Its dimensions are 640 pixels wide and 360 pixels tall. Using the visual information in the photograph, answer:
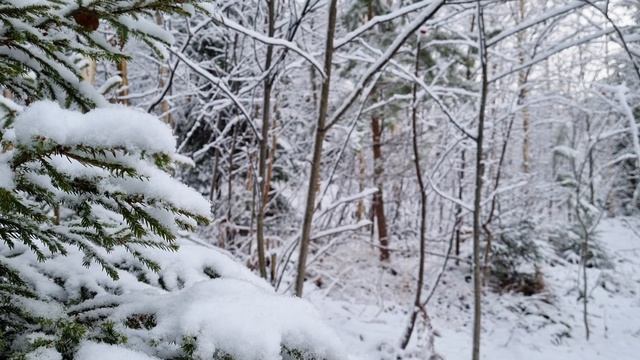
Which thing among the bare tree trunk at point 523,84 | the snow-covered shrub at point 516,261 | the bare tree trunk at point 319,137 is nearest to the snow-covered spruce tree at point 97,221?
the bare tree trunk at point 319,137

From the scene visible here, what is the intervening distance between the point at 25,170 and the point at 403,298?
7.46 meters

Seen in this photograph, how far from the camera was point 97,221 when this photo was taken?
0.87m

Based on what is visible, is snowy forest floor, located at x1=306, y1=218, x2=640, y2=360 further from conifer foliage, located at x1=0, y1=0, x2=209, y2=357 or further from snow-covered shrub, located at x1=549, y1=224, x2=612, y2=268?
conifer foliage, located at x1=0, y1=0, x2=209, y2=357

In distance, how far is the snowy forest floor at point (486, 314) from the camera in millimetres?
5707

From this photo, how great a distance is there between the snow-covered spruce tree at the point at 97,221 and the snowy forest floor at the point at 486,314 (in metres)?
4.12

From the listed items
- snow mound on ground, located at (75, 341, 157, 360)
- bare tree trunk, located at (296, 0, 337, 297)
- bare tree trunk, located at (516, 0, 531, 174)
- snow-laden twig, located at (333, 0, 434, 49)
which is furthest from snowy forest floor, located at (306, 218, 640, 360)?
snow mound on ground, located at (75, 341, 157, 360)

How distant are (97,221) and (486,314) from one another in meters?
7.82

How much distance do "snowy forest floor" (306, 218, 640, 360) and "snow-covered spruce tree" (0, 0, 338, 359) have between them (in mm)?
4123

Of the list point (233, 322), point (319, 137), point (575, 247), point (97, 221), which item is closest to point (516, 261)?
point (575, 247)

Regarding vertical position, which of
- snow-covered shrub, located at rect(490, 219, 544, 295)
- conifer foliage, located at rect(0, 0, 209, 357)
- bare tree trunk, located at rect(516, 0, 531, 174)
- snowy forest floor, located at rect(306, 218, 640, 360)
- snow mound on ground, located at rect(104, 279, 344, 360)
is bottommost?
snowy forest floor, located at rect(306, 218, 640, 360)

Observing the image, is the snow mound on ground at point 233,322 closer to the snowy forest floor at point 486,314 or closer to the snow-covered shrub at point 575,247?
the snowy forest floor at point 486,314

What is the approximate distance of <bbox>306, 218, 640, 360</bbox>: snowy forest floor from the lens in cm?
571

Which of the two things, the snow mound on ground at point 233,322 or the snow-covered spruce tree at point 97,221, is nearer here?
the snow-covered spruce tree at point 97,221

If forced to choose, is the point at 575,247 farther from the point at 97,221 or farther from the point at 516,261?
the point at 97,221
